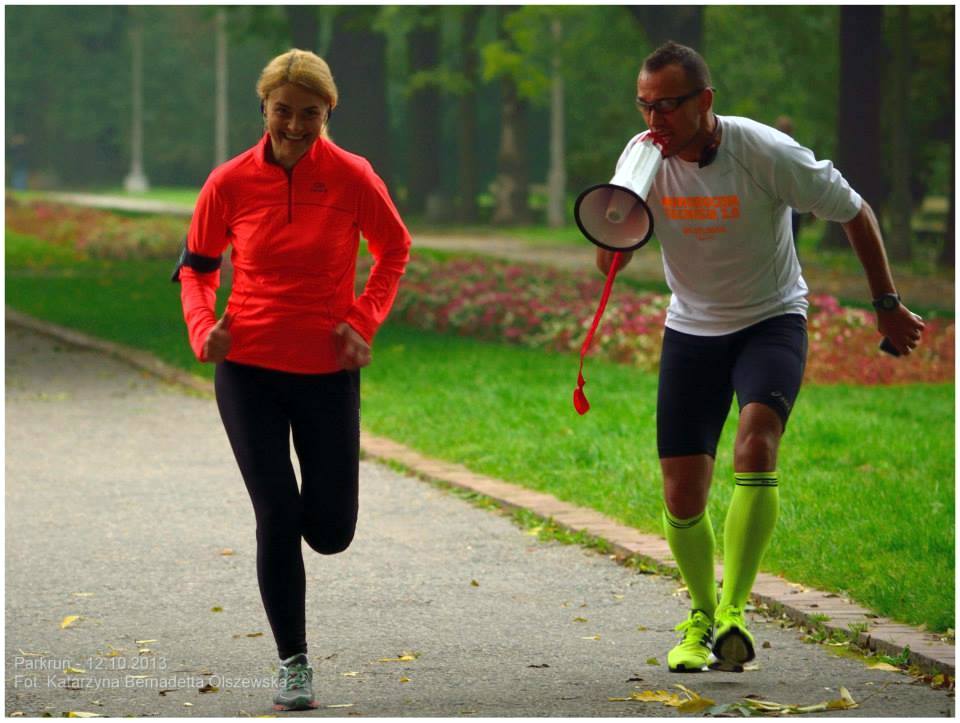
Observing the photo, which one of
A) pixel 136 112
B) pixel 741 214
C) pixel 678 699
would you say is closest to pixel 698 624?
pixel 678 699

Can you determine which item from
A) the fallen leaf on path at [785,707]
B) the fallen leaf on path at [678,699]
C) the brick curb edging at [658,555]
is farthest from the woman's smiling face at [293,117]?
the brick curb edging at [658,555]

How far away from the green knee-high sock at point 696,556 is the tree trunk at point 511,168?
38.2 meters

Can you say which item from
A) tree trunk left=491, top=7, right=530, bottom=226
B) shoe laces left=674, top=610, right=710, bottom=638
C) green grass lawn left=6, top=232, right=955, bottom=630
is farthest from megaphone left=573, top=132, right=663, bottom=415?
tree trunk left=491, top=7, right=530, bottom=226

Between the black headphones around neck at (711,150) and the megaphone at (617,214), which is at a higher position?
the black headphones around neck at (711,150)

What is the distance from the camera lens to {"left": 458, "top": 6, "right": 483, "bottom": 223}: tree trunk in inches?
1769

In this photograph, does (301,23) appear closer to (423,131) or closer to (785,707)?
(423,131)

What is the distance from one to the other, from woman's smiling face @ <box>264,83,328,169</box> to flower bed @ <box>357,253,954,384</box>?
9244 mm

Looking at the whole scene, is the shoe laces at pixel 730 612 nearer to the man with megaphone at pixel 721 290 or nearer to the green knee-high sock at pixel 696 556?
the man with megaphone at pixel 721 290

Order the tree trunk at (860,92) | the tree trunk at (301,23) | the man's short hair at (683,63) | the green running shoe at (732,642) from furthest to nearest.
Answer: the tree trunk at (301,23)
the tree trunk at (860,92)
the green running shoe at (732,642)
the man's short hair at (683,63)

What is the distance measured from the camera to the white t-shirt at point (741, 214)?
5125 mm

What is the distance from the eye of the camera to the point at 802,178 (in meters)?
5.12

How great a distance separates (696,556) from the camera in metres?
5.57

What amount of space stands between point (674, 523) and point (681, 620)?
68 centimetres

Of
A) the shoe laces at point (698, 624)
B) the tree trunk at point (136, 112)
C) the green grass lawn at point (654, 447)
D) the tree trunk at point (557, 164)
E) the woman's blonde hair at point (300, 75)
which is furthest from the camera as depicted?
the tree trunk at point (136, 112)
